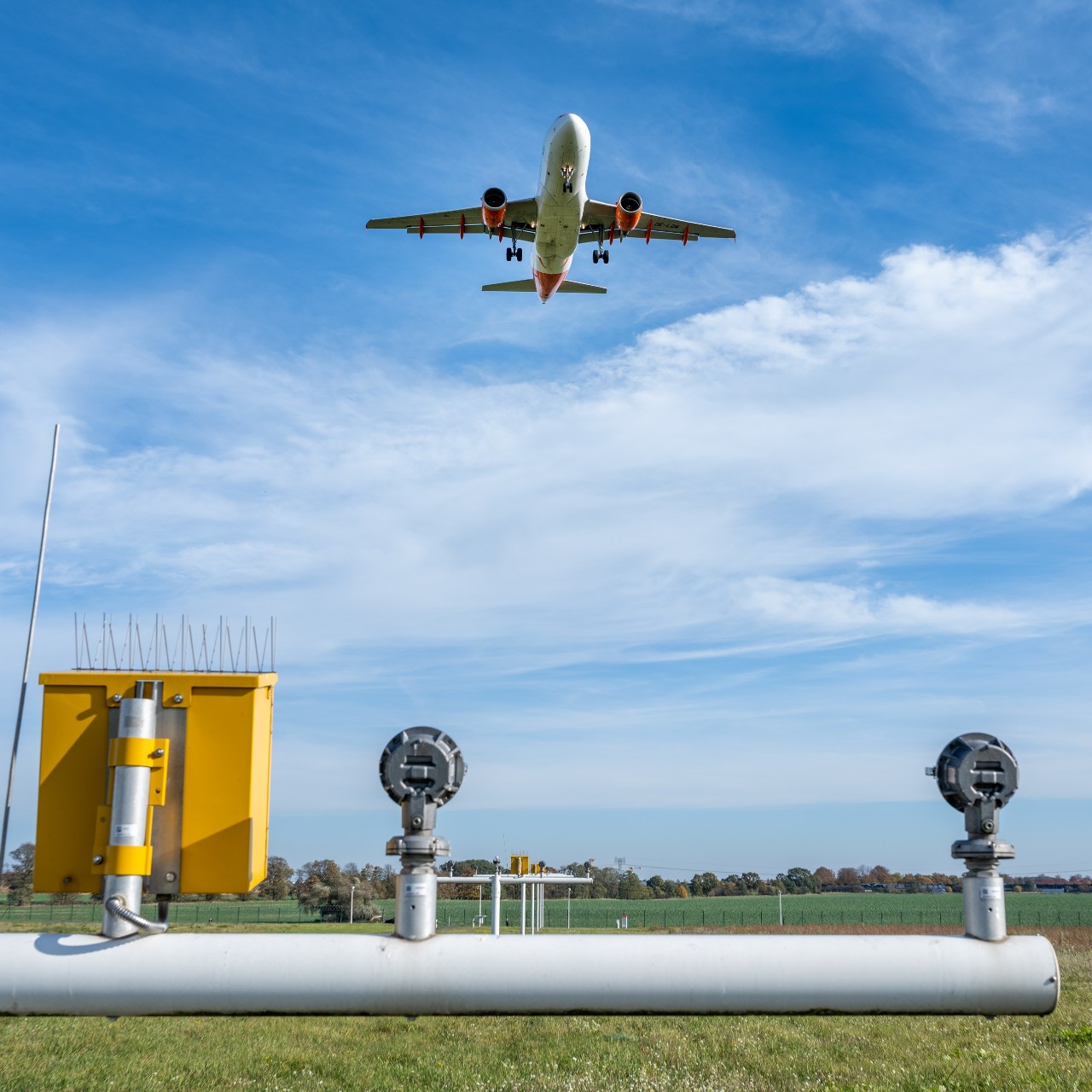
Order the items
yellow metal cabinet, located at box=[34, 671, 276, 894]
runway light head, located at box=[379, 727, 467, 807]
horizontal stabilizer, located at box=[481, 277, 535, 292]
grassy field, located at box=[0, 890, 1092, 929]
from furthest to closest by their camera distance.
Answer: grassy field, located at box=[0, 890, 1092, 929] < horizontal stabilizer, located at box=[481, 277, 535, 292] < yellow metal cabinet, located at box=[34, 671, 276, 894] < runway light head, located at box=[379, 727, 467, 807]

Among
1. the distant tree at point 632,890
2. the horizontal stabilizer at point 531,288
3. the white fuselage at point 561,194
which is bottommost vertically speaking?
the distant tree at point 632,890

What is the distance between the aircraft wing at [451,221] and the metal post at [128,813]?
104 feet

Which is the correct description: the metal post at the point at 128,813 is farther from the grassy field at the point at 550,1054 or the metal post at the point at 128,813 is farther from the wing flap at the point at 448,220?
the wing flap at the point at 448,220

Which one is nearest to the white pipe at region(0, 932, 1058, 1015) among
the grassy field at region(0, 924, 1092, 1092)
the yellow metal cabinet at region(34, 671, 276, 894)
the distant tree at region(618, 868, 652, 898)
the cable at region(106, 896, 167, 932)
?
the cable at region(106, 896, 167, 932)

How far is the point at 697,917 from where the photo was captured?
67812 mm

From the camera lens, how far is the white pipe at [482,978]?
483 centimetres

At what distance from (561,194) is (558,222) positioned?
4.99 feet

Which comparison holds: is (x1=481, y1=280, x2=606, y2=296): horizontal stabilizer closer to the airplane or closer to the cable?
the airplane

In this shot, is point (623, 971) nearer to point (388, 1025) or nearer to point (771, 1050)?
point (771, 1050)

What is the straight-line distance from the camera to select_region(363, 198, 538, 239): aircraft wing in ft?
115

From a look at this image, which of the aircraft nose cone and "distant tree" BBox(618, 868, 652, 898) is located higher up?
the aircraft nose cone

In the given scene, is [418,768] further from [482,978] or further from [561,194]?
[561,194]

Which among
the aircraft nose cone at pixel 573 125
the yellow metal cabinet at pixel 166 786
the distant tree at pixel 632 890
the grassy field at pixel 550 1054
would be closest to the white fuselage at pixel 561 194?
the aircraft nose cone at pixel 573 125

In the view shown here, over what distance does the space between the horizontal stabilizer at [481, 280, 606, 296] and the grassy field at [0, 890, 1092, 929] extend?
74.4ft
